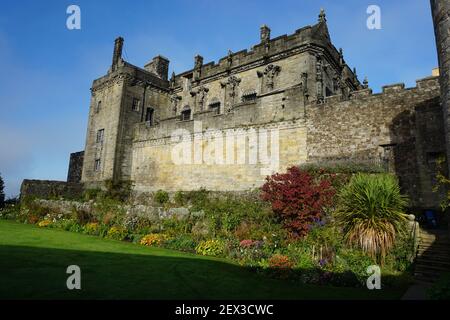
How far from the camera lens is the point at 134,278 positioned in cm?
847

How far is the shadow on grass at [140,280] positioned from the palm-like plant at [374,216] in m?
2.14

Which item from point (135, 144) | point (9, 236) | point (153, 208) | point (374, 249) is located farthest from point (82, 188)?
point (374, 249)

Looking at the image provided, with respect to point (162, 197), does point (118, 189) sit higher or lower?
higher

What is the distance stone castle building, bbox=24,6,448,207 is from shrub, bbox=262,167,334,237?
3.96m

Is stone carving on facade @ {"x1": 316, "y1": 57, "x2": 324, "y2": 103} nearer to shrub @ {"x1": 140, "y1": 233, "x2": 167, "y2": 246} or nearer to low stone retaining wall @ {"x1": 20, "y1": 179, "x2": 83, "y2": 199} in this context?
shrub @ {"x1": 140, "y1": 233, "x2": 167, "y2": 246}

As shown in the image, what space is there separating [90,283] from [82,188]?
72.8 feet

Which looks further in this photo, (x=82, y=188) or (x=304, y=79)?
(x=82, y=188)

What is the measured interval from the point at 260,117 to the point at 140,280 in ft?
45.9

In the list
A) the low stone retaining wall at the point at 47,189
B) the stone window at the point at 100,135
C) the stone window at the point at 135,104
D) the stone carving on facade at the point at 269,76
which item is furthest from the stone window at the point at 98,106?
the stone carving on facade at the point at 269,76

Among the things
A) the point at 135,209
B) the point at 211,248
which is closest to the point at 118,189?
the point at 135,209

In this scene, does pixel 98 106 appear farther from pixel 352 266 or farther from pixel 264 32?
pixel 352 266
